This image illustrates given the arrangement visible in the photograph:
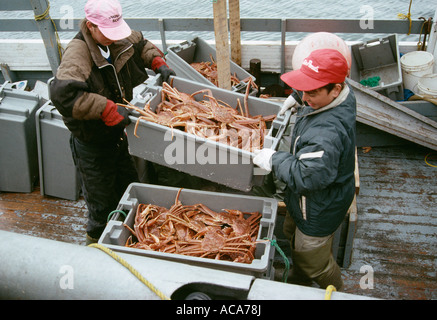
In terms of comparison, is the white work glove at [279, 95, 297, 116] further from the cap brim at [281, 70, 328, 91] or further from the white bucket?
the white bucket

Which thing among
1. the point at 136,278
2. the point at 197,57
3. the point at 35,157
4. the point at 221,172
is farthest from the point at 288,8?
the point at 136,278

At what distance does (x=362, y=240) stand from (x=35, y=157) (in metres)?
3.30

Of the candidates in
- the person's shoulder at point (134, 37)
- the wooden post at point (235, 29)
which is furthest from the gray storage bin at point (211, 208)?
the wooden post at point (235, 29)

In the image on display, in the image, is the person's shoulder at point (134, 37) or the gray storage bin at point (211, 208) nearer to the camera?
the gray storage bin at point (211, 208)

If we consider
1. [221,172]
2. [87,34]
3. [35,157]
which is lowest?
[35,157]

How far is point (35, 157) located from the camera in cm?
406

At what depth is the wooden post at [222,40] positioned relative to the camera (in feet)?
9.96

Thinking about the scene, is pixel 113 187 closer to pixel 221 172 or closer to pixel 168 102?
pixel 168 102

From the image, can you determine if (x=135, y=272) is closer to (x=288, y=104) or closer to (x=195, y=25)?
(x=288, y=104)

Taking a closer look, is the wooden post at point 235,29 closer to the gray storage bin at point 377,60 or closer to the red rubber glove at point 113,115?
the gray storage bin at point 377,60

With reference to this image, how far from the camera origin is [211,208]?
2734mm

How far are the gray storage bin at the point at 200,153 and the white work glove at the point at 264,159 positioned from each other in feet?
0.19

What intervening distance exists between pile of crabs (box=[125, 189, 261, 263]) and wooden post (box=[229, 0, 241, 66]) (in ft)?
8.38

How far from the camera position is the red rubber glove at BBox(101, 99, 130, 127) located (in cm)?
253
